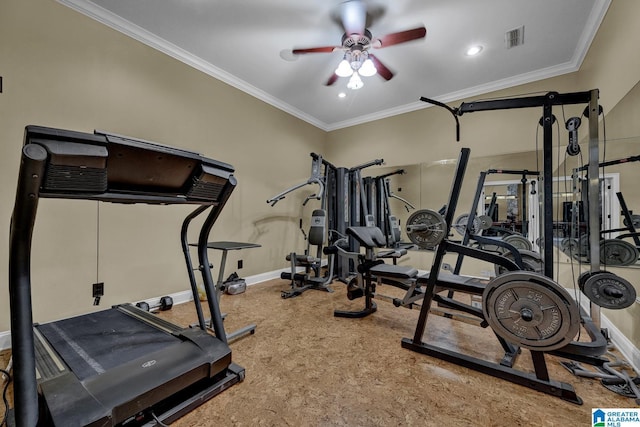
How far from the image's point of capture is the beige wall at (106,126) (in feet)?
6.84

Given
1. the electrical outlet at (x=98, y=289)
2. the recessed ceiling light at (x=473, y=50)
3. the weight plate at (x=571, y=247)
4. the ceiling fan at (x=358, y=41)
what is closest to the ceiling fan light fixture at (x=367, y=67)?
the ceiling fan at (x=358, y=41)

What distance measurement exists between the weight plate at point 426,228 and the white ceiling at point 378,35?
186cm

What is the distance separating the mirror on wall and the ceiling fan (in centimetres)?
173

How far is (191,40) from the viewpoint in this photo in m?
2.88

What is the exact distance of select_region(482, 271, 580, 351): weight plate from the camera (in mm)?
1401

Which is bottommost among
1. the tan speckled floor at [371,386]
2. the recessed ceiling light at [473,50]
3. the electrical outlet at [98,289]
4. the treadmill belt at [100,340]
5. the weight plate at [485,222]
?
the tan speckled floor at [371,386]

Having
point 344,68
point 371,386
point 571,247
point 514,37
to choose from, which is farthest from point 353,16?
point 571,247

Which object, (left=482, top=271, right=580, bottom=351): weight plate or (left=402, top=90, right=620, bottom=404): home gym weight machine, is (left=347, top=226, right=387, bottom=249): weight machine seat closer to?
(left=402, top=90, right=620, bottom=404): home gym weight machine

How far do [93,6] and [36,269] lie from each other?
7.76ft

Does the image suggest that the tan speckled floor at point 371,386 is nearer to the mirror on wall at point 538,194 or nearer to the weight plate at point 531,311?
the weight plate at point 531,311

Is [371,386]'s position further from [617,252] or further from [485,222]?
[485,222]

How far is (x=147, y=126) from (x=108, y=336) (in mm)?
2099

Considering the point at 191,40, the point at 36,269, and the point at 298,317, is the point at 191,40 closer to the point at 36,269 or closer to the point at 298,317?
the point at 36,269

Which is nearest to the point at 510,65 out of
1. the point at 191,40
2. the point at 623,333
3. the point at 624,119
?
the point at 624,119
